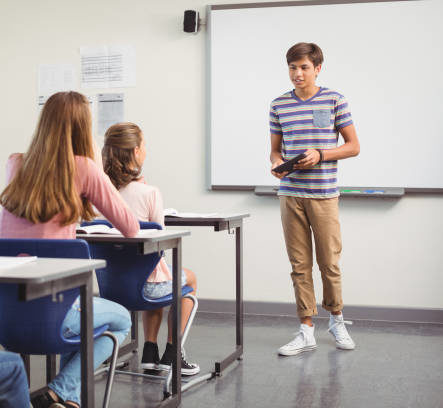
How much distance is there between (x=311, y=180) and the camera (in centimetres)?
311

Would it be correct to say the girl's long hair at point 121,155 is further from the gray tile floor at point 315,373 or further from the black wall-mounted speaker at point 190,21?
the black wall-mounted speaker at point 190,21

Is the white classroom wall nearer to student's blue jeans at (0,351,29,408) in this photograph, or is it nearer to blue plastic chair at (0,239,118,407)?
blue plastic chair at (0,239,118,407)

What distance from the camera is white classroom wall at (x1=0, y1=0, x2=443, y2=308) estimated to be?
3951 mm

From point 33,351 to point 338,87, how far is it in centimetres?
285

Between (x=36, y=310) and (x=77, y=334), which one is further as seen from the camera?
(x=77, y=334)

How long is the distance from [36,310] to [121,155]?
3.39ft

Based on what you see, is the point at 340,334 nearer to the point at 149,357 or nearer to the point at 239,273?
the point at 239,273

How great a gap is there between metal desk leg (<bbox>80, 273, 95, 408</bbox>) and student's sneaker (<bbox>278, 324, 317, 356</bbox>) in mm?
1663

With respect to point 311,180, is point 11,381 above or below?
below

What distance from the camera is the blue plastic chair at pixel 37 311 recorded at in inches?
64.6

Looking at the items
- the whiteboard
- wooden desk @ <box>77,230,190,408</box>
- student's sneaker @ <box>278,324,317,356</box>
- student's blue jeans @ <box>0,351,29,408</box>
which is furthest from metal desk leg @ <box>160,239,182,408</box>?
the whiteboard

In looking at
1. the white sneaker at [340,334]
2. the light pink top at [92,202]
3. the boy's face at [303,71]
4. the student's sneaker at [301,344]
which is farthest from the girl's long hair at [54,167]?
the white sneaker at [340,334]

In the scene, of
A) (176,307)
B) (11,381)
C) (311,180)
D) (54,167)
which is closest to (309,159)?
(311,180)

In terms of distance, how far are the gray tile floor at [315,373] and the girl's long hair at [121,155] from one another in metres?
0.89
